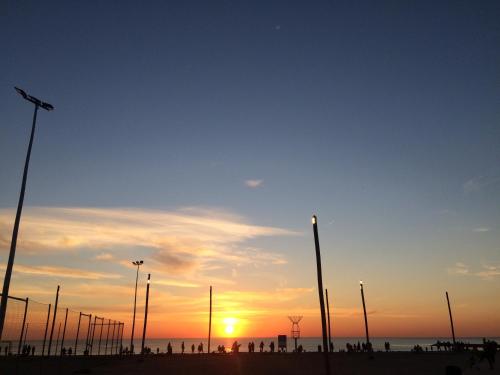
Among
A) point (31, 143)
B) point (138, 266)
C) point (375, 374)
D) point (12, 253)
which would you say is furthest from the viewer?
point (138, 266)

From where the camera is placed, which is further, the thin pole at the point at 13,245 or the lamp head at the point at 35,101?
the lamp head at the point at 35,101

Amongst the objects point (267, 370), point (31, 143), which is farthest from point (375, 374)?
point (31, 143)

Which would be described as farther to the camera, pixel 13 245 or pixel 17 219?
pixel 17 219

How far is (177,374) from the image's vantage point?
3206cm

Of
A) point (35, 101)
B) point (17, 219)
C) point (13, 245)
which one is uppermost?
point (35, 101)

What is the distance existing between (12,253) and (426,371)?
1139 inches

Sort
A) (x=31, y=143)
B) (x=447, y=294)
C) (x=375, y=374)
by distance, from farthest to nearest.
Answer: (x=447, y=294)
(x=375, y=374)
(x=31, y=143)

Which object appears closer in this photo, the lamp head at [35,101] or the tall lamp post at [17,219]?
the tall lamp post at [17,219]

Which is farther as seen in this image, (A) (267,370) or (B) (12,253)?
(A) (267,370)

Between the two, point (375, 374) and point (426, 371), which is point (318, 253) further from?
point (426, 371)

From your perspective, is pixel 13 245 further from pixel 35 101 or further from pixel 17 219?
pixel 35 101

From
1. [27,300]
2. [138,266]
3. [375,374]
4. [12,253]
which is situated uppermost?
[138,266]

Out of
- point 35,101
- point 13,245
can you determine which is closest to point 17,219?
point 13,245

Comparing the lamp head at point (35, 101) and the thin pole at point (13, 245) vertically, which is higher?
the lamp head at point (35, 101)
